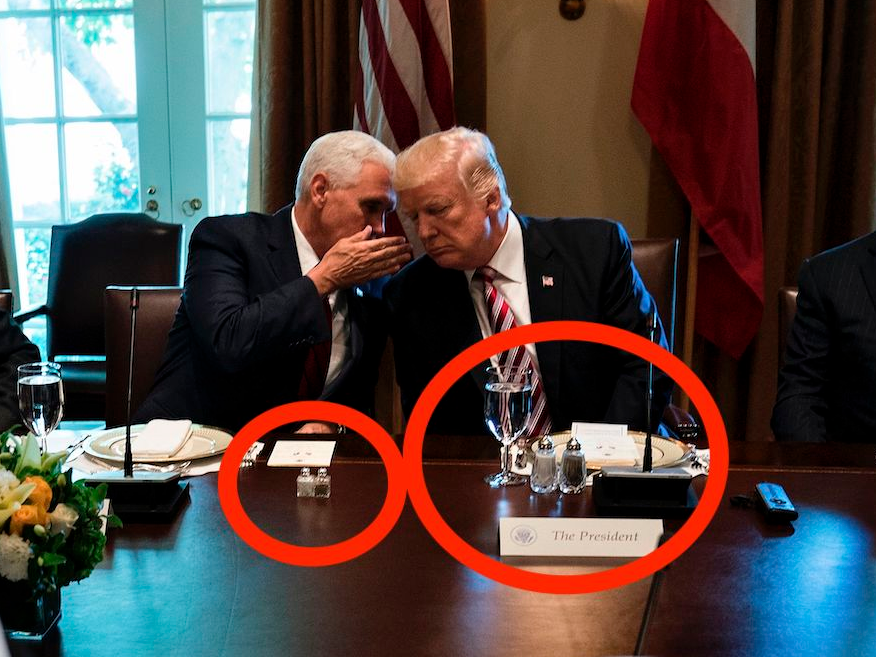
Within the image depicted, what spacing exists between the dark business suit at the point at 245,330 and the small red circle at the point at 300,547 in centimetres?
94

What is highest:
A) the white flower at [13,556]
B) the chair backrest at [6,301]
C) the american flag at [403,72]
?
the american flag at [403,72]

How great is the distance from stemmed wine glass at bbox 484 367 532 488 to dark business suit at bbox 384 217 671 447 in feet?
2.11

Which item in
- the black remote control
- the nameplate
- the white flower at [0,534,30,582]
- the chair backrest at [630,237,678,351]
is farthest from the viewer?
the chair backrest at [630,237,678,351]

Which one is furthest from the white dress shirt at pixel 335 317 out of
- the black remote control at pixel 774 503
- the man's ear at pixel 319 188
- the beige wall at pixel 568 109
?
the beige wall at pixel 568 109

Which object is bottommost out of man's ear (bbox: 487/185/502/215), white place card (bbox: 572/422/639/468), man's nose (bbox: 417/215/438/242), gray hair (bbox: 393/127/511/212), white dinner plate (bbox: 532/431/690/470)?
white dinner plate (bbox: 532/431/690/470)

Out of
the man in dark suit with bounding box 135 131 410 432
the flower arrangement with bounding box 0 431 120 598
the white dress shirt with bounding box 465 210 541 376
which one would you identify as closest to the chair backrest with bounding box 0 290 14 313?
the man in dark suit with bounding box 135 131 410 432

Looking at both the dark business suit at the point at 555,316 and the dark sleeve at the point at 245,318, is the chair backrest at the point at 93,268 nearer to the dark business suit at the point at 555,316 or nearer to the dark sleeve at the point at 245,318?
the dark sleeve at the point at 245,318

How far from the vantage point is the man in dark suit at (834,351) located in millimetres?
2129

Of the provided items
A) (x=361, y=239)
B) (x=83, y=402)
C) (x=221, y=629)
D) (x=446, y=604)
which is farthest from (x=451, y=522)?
(x=83, y=402)

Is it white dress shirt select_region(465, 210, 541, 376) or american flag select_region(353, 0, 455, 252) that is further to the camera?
american flag select_region(353, 0, 455, 252)

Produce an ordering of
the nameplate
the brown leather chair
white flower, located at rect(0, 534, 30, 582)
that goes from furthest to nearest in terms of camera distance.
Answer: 1. the brown leather chair
2. the nameplate
3. white flower, located at rect(0, 534, 30, 582)

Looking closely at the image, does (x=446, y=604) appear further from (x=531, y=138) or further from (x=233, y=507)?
(x=531, y=138)

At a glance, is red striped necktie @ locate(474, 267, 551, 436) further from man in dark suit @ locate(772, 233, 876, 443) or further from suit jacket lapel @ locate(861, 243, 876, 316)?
suit jacket lapel @ locate(861, 243, 876, 316)

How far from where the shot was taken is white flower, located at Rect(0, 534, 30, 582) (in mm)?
938
